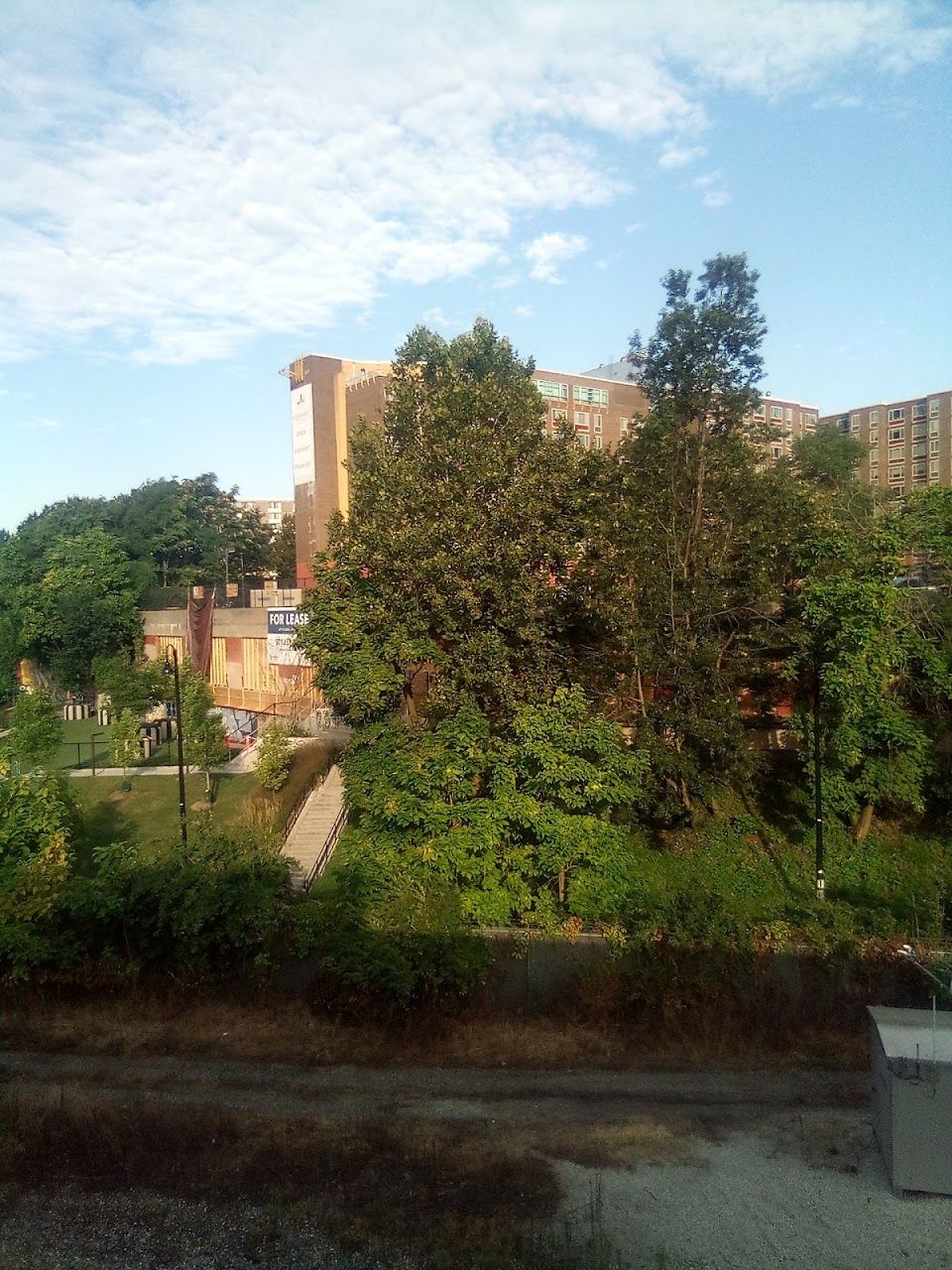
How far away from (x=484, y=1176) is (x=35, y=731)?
59.0ft

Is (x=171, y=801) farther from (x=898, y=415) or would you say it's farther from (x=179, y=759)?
(x=898, y=415)

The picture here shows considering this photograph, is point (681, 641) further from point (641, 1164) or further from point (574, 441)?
point (641, 1164)

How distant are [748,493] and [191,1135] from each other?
41.1 feet

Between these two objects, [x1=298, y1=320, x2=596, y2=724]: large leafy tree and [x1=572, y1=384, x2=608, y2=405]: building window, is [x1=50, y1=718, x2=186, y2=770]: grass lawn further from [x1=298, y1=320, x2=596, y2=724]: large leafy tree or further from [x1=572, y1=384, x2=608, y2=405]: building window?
[x1=572, y1=384, x2=608, y2=405]: building window

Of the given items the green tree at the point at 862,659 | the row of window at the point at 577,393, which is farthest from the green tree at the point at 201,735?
the row of window at the point at 577,393

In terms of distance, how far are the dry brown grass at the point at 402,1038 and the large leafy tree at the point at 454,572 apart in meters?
5.36

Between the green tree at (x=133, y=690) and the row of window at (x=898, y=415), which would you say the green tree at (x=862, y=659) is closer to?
the green tree at (x=133, y=690)

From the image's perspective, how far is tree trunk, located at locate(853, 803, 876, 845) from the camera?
52.3 feet

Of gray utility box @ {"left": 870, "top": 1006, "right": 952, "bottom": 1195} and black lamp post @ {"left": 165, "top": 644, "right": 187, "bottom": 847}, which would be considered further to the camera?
black lamp post @ {"left": 165, "top": 644, "right": 187, "bottom": 847}

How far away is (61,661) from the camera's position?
128 ft

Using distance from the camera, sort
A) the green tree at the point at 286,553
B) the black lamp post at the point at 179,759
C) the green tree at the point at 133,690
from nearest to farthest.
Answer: the black lamp post at the point at 179,759 → the green tree at the point at 133,690 → the green tree at the point at 286,553

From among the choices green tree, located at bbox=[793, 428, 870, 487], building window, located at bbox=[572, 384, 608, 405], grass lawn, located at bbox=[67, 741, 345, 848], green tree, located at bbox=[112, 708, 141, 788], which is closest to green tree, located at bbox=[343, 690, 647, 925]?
grass lawn, located at bbox=[67, 741, 345, 848]

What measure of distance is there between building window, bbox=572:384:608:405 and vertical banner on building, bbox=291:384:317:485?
65.8 ft

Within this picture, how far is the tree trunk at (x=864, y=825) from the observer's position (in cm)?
1594
